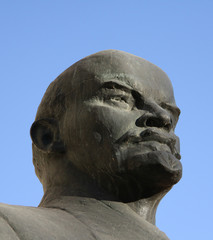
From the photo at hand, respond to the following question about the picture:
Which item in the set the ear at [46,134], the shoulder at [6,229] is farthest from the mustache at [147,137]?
the shoulder at [6,229]

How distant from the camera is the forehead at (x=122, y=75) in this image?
269 inches

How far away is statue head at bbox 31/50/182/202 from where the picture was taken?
6.47 m

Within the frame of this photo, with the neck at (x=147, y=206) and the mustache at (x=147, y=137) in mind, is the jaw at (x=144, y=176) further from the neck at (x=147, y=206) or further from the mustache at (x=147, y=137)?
the mustache at (x=147, y=137)

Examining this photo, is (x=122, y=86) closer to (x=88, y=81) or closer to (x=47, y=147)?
(x=88, y=81)

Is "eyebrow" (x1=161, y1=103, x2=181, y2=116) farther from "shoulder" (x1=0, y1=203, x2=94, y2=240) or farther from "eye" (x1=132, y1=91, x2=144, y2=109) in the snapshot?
"shoulder" (x1=0, y1=203, x2=94, y2=240)

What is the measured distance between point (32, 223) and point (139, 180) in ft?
→ 3.78

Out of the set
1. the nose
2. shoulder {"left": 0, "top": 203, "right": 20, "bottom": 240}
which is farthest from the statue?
shoulder {"left": 0, "top": 203, "right": 20, "bottom": 240}

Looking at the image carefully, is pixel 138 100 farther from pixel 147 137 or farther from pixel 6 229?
pixel 6 229

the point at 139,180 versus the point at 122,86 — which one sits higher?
the point at 122,86

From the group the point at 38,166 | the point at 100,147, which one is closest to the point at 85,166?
the point at 100,147

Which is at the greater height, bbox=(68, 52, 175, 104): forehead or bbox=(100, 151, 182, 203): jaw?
bbox=(68, 52, 175, 104): forehead

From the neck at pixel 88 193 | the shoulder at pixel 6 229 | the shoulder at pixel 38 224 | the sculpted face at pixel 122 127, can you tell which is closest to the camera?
the shoulder at pixel 6 229

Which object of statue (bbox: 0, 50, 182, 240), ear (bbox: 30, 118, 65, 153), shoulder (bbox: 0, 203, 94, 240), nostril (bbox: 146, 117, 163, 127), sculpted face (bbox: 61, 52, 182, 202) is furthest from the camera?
ear (bbox: 30, 118, 65, 153)

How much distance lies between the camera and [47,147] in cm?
695
